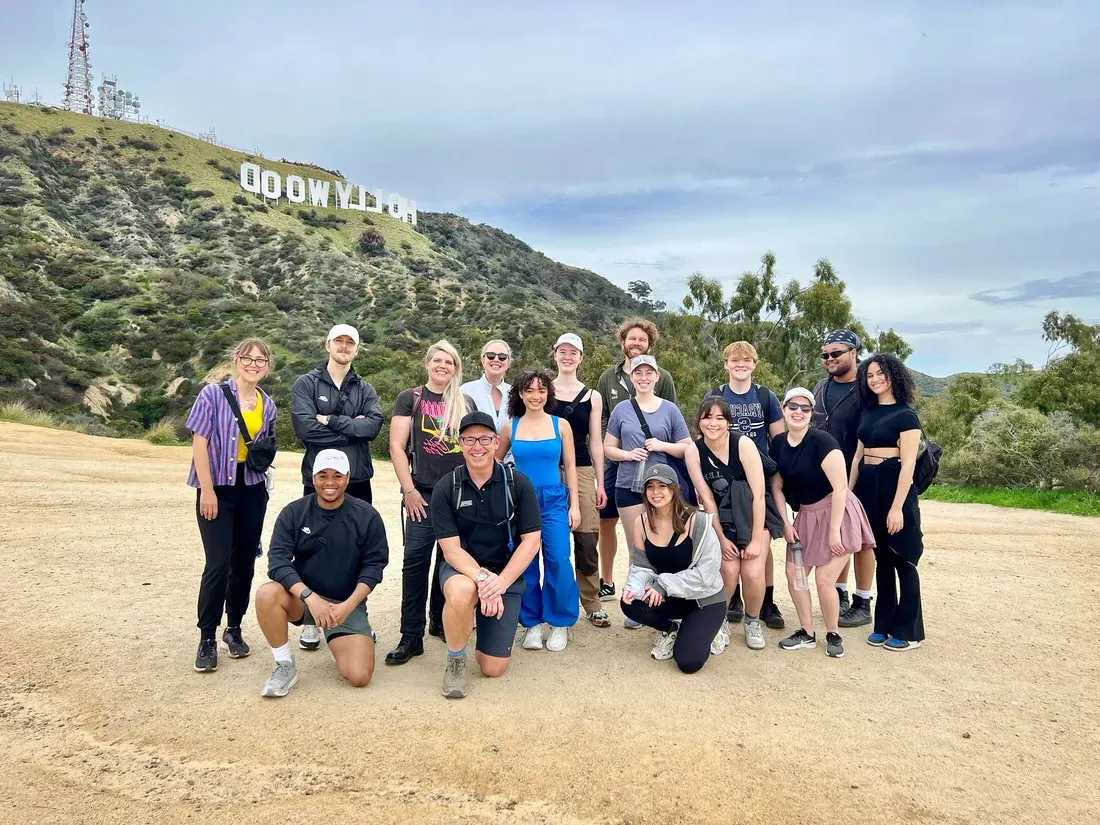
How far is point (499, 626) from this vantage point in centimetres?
430

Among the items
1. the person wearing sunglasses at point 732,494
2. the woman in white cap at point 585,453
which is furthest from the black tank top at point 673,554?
the woman in white cap at point 585,453

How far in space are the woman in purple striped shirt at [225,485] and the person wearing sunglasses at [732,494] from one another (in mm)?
2876

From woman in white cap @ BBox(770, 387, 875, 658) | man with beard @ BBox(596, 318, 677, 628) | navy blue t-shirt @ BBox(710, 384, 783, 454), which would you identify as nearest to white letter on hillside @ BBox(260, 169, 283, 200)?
man with beard @ BBox(596, 318, 677, 628)

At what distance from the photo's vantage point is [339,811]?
114 inches

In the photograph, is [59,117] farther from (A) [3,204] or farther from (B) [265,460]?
(B) [265,460]

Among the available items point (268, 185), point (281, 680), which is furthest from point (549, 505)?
point (268, 185)

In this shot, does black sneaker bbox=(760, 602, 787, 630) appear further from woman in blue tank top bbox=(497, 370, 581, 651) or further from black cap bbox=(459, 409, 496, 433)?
black cap bbox=(459, 409, 496, 433)

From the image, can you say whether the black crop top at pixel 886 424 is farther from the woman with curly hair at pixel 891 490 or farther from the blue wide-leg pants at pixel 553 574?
the blue wide-leg pants at pixel 553 574

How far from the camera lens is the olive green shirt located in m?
5.40

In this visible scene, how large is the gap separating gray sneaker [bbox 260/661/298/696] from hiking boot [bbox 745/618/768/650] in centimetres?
296

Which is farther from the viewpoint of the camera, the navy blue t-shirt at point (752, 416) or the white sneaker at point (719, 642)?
the navy blue t-shirt at point (752, 416)

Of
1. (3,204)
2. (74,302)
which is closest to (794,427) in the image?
(74,302)

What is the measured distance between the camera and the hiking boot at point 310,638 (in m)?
4.72

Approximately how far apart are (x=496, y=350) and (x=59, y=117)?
74.2 metres
